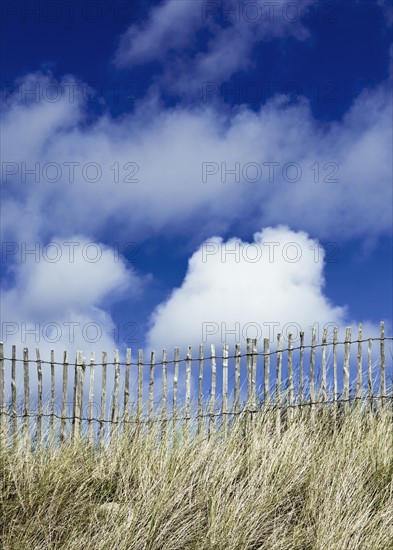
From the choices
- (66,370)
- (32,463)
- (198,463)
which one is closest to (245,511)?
(198,463)

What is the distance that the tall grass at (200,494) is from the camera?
16.9 ft

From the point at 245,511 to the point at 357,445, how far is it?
2.17 metres

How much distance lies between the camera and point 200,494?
5746 mm

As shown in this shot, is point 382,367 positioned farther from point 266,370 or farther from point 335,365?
point 266,370

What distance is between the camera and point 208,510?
551cm

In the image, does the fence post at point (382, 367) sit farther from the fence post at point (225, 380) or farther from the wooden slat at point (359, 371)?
the fence post at point (225, 380)

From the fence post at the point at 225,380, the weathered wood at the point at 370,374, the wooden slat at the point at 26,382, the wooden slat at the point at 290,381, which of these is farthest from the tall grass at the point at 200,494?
the wooden slat at the point at 26,382

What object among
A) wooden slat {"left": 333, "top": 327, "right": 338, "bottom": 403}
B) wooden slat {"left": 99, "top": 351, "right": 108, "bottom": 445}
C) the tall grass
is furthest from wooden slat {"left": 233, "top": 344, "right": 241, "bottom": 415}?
the tall grass

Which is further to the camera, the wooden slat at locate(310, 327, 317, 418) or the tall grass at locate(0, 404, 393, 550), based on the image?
the wooden slat at locate(310, 327, 317, 418)

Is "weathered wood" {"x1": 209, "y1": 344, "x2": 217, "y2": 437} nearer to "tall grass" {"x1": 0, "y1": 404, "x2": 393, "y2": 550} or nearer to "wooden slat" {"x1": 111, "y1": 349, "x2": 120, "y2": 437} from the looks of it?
"wooden slat" {"x1": 111, "y1": 349, "x2": 120, "y2": 437}

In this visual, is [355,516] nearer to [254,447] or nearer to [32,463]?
[254,447]

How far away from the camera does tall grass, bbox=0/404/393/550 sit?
16.9ft

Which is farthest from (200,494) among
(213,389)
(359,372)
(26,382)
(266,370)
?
(26,382)

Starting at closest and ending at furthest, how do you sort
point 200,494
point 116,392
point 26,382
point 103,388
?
point 200,494
point 116,392
point 103,388
point 26,382
